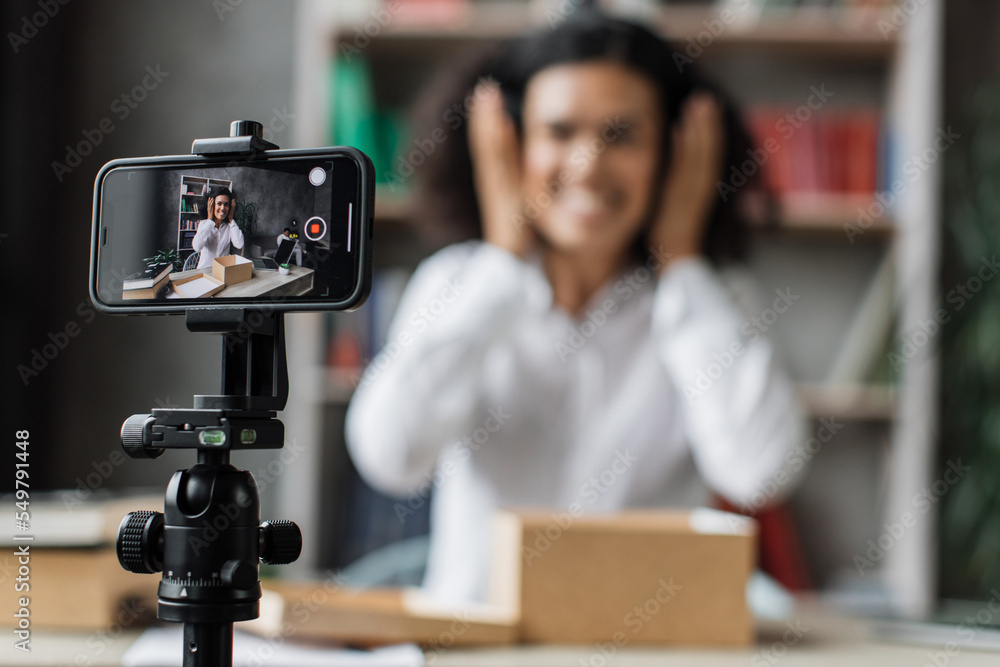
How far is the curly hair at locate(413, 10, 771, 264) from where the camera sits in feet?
4.98

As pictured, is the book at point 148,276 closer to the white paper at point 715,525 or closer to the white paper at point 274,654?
the white paper at point 274,654

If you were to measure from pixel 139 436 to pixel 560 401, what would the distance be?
1169 mm

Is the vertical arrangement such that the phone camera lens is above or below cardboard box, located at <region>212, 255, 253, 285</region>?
above

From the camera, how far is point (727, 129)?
1.77 metres

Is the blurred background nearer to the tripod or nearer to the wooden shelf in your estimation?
the wooden shelf

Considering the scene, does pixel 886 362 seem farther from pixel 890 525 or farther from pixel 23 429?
pixel 23 429

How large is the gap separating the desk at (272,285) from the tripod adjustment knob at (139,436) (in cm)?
9

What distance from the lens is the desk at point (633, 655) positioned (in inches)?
30.7

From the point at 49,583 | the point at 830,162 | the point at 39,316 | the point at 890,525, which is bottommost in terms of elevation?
the point at 890,525

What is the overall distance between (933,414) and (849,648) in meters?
1.13

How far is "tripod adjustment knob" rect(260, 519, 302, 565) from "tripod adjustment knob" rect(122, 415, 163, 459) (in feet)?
0.28

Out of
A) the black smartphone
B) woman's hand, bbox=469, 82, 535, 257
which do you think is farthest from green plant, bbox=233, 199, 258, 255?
woman's hand, bbox=469, 82, 535, 257

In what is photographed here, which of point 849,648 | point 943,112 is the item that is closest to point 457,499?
point 849,648

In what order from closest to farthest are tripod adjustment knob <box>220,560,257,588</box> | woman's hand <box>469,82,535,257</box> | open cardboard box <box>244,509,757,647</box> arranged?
tripod adjustment knob <box>220,560,257,588</box>, open cardboard box <box>244,509,757,647</box>, woman's hand <box>469,82,535,257</box>
